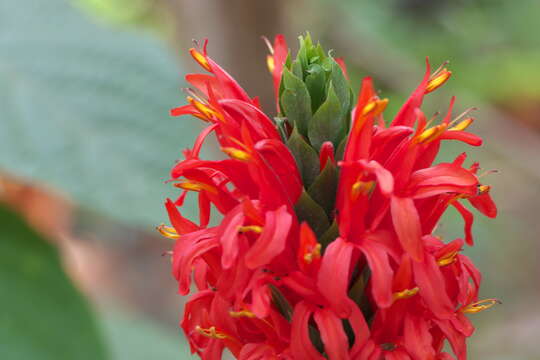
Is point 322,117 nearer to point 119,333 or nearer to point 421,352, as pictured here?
point 421,352

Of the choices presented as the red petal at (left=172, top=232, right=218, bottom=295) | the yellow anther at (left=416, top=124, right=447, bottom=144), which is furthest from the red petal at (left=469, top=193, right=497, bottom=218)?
the red petal at (left=172, top=232, right=218, bottom=295)

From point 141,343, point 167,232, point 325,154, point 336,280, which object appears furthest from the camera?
point 141,343

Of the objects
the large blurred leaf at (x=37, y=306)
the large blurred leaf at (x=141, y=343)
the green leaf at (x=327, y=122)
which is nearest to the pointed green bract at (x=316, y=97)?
the green leaf at (x=327, y=122)

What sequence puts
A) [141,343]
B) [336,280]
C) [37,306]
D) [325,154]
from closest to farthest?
[336,280] < [325,154] < [37,306] < [141,343]

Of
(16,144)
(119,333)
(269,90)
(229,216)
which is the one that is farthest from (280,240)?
(119,333)

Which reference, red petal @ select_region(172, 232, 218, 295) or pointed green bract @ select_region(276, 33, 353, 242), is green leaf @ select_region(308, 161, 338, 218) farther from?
red petal @ select_region(172, 232, 218, 295)

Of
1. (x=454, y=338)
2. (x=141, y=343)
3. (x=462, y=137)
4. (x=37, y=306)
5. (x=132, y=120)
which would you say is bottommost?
(x=454, y=338)

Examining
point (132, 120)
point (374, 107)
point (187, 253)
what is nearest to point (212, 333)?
point (187, 253)

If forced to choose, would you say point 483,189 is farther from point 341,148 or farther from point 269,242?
point 269,242
